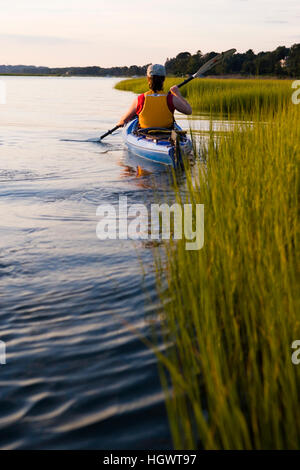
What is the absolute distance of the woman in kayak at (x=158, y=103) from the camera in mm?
10198

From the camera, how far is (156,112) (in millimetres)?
10586

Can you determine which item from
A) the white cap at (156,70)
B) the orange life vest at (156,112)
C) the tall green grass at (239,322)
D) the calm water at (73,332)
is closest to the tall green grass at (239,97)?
the orange life vest at (156,112)

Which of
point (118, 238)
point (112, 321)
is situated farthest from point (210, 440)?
point (118, 238)

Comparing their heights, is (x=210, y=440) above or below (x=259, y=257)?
below

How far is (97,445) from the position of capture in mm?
2504

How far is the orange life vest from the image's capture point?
10398 mm

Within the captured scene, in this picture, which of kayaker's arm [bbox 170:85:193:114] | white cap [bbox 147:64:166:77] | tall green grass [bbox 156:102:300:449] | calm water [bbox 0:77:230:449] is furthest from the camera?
kayaker's arm [bbox 170:85:193:114]

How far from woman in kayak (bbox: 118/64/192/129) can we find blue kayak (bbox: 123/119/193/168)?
21cm

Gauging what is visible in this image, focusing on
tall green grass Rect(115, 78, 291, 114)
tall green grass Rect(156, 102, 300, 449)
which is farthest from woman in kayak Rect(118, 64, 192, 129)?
tall green grass Rect(156, 102, 300, 449)

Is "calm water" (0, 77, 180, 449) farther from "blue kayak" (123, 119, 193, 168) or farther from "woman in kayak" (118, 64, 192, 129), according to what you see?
"woman in kayak" (118, 64, 192, 129)
